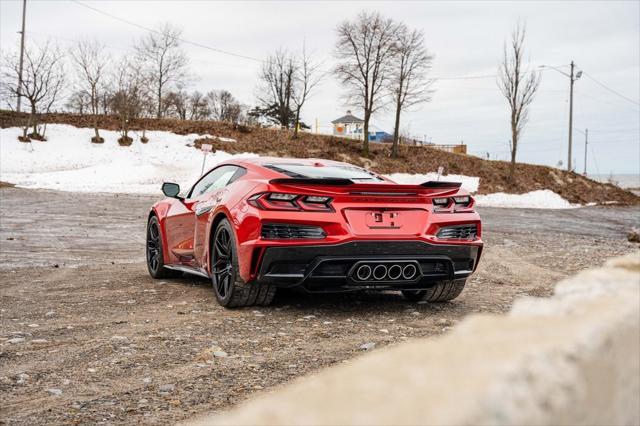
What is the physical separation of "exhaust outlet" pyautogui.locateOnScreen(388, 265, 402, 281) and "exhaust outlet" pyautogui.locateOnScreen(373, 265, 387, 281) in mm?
48

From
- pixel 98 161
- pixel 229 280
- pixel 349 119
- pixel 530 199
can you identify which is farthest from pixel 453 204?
pixel 349 119

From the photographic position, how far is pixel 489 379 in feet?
3.41

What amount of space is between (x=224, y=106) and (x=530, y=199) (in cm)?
4943

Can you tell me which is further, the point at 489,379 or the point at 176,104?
the point at 176,104

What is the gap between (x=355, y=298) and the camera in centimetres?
637

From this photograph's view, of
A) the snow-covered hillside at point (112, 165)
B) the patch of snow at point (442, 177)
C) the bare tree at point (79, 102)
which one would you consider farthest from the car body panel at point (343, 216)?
the bare tree at point (79, 102)

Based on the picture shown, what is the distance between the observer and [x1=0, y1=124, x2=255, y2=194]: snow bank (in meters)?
33.1

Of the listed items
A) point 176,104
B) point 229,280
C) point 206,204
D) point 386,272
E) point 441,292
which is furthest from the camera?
point 176,104

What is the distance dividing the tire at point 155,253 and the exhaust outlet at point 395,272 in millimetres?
3087

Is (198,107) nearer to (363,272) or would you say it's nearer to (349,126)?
(349,126)

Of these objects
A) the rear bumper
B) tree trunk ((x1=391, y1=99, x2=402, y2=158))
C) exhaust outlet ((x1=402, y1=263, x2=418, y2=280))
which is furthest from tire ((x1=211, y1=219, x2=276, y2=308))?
tree trunk ((x1=391, y1=99, x2=402, y2=158))

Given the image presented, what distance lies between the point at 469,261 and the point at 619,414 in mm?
4219

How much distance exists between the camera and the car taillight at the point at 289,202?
5152 millimetres

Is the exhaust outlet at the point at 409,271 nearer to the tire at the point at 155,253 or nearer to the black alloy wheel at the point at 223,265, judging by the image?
the black alloy wheel at the point at 223,265
